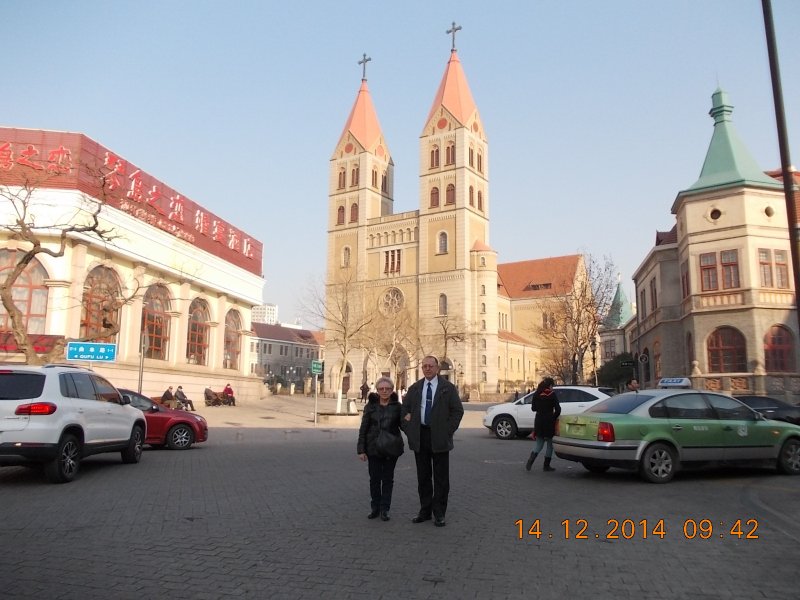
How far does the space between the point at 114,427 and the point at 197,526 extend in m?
5.74

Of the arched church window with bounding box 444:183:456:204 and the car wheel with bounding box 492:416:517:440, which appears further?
the arched church window with bounding box 444:183:456:204

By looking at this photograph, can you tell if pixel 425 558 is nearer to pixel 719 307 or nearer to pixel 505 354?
pixel 719 307

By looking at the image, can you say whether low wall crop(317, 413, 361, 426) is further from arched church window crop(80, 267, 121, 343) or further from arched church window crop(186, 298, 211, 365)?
arched church window crop(186, 298, 211, 365)

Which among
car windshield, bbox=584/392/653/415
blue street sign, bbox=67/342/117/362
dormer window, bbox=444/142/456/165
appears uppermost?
dormer window, bbox=444/142/456/165

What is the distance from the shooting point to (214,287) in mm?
41062

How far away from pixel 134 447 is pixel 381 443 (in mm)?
7876

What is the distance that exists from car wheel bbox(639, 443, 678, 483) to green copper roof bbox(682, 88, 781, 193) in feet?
90.4

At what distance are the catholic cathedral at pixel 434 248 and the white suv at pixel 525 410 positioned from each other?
139 ft

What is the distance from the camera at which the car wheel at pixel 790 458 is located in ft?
37.4

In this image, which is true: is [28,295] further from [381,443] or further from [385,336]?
[385,336]

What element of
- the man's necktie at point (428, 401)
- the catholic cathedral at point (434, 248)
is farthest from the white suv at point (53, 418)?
the catholic cathedral at point (434, 248)

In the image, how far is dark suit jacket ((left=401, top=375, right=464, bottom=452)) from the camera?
23.5 feet

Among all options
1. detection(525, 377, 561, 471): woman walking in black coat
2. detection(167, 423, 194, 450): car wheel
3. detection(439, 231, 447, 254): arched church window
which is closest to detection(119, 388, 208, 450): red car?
detection(167, 423, 194, 450): car wheel
